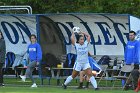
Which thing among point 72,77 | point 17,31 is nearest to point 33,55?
point 72,77

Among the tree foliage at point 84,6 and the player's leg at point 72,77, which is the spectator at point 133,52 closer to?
the player's leg at point 72,77

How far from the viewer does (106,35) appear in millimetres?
28031

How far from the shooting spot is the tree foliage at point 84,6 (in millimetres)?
35156

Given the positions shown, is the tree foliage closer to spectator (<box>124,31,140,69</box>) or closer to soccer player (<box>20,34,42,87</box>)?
soccer player (<box>20,34,42,87</box>)

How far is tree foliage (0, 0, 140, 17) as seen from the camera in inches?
1384

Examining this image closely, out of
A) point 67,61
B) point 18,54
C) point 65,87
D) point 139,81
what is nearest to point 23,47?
point 18,54

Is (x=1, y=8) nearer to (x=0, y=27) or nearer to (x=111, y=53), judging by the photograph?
(x=0, y=27)

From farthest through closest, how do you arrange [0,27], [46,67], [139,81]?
[0,27], [46,67], [139,81]

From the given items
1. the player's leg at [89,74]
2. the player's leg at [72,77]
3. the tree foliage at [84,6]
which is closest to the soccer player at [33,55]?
the player's leg at [72,77]

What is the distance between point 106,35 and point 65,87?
4.48 metres

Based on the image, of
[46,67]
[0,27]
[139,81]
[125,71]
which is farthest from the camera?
[0,27]

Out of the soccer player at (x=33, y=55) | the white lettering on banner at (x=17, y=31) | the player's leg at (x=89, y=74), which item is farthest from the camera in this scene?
the white lettering on banner at (x=17, y=31)

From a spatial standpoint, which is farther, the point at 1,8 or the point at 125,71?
the point at 1,8

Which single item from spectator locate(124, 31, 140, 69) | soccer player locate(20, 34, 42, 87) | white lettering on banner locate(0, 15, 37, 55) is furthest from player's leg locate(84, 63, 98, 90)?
white lettering on banner locate(0, 15, 37, 55)
